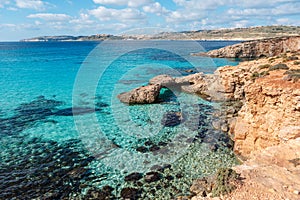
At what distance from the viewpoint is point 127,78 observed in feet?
154

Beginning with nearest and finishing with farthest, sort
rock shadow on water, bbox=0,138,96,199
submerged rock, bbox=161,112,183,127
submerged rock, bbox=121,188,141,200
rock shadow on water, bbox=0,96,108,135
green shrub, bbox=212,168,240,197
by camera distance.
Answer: green shrub, bbox=212,168,240,197 < submerged rock, bbox=121,188,141,200 < rock shadow on water, bbox=0,138,96,199 < rock shadow on water, bbox=0,96,108,135 < submerged rock, bbox=161,112,183,127

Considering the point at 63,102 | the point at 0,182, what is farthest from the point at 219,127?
the point at 63,102

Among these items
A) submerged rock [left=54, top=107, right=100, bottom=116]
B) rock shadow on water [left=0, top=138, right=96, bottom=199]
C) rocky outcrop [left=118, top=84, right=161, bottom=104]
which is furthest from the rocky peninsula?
rock shadow on water [left=0, top=138, right=96, bottom=199]

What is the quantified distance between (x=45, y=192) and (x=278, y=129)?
14596 millimetres

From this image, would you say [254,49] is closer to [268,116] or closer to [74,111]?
[74,111]

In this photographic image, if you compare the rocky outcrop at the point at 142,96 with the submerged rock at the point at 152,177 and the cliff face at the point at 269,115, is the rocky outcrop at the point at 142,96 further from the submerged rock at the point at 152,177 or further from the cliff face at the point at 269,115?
the submerged rock at the point at 152,177

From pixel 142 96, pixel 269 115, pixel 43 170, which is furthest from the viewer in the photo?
pixel 142 96

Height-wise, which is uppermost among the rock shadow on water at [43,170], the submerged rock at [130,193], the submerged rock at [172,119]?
the submerged rock at [172,119]

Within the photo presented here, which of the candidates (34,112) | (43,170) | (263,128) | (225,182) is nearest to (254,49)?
(263,128)

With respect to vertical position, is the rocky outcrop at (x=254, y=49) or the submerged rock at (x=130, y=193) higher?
the rocky outcrop at (x=254, y=49)

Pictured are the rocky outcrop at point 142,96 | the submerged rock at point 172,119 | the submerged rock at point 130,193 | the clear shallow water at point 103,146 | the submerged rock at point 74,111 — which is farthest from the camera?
the rocky outcrop at point 142,96

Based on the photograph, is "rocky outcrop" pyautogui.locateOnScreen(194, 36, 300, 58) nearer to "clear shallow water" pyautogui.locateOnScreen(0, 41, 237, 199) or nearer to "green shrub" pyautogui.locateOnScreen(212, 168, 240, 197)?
"clear shallow water" pyautogui.locateOnScreen(0, 41, 237, 199)

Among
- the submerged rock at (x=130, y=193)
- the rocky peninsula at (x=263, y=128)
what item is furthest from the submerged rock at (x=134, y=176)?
the rocky peninsula at (x=263, y=128)

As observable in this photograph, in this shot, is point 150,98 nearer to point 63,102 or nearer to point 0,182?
point 63,102
